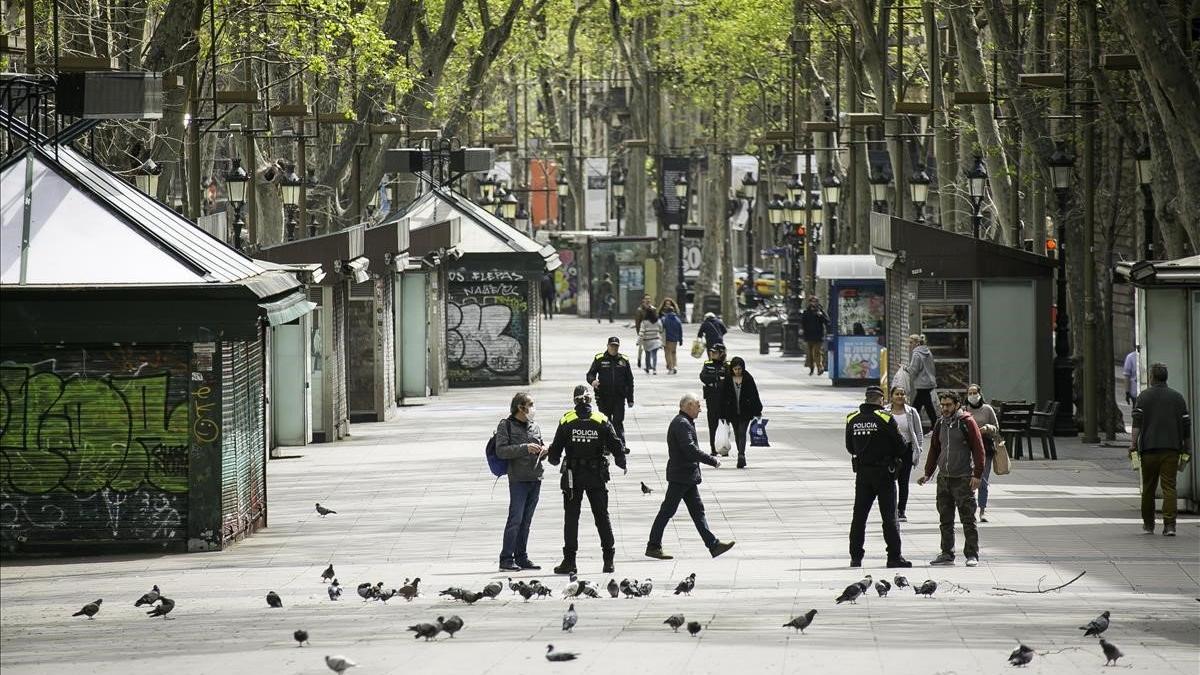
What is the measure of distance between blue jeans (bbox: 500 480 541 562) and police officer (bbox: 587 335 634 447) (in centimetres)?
900

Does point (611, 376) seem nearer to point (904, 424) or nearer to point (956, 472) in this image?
point (904, 424)

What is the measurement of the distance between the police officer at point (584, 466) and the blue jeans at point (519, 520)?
32 centimetres

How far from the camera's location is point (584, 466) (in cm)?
1652

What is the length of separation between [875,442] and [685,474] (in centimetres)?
160

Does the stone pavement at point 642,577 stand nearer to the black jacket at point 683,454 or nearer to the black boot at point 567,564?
the black boot at point 567,564

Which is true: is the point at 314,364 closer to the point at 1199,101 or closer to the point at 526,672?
the point at 1199,101

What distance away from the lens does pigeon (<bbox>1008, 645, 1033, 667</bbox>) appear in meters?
11.6

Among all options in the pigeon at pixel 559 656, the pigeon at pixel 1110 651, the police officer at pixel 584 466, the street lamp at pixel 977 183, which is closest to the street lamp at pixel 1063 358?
the street lamp at pixel 977 183

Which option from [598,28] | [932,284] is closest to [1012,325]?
[932,284]

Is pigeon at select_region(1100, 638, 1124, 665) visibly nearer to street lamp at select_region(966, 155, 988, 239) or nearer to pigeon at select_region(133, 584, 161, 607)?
pigeon at select_region(133, 584, 161, 607)

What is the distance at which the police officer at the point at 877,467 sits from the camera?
1652 cm

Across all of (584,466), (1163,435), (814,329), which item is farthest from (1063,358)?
(584,466)

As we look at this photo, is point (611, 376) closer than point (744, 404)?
No

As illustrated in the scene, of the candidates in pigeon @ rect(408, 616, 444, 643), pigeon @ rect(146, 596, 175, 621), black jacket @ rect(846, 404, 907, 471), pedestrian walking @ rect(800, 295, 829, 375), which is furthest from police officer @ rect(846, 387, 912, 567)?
pedestrian walking @ rect(800, 295, 829, 375)
